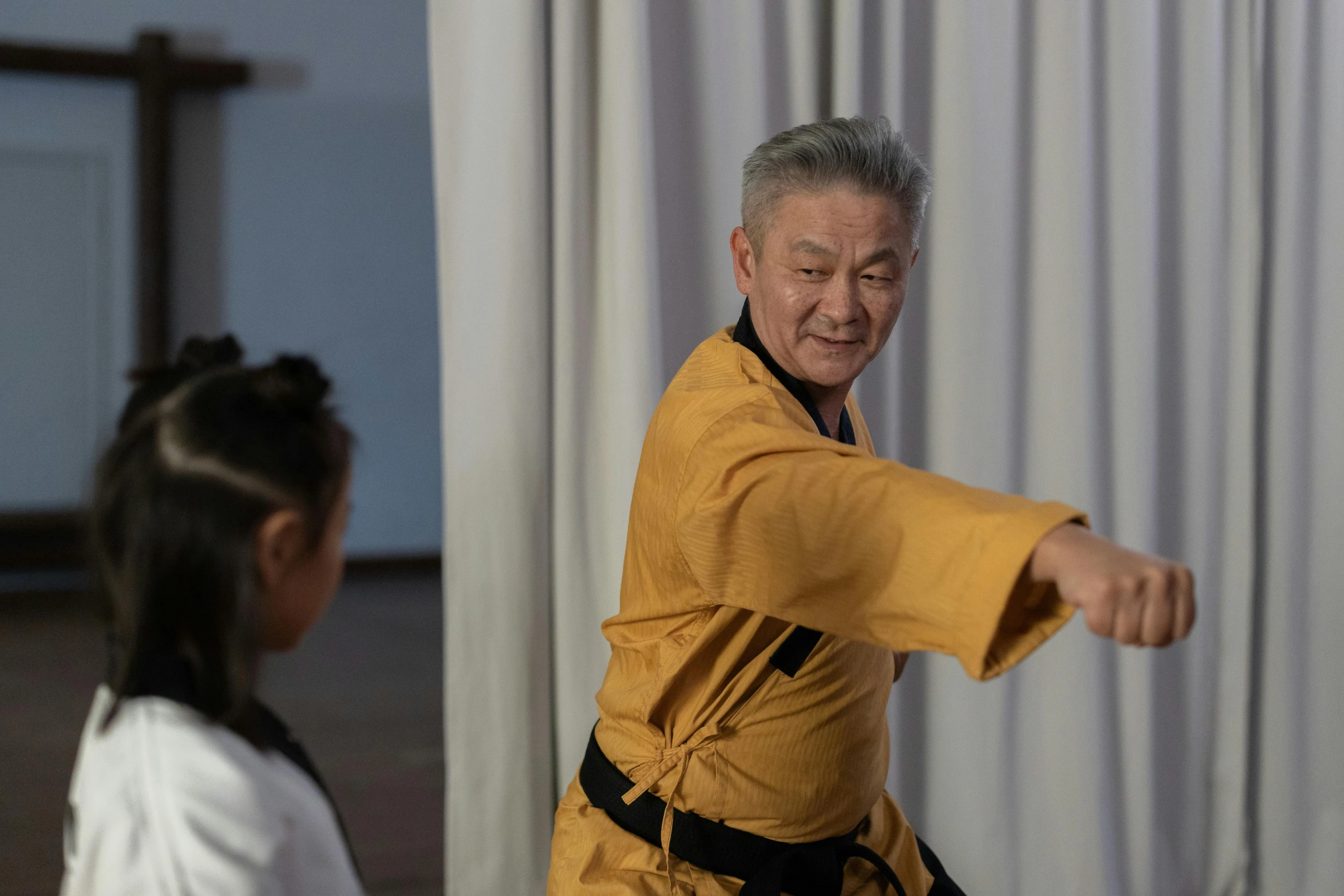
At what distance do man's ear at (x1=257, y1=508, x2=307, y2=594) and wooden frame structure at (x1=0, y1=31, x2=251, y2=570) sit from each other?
158 inches

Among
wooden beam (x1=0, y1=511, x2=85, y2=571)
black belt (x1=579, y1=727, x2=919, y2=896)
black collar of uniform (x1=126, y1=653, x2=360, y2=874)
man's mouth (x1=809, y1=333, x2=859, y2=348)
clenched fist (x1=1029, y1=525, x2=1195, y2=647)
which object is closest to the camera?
clenched fist (x1=1029, y1=525, x2=1195, y2=647)

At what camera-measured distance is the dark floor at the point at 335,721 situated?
2.29 m

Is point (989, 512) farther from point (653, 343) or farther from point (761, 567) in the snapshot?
point (653, 343)

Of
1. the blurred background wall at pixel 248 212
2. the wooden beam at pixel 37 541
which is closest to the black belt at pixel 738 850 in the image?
the blurred background wall at pixel 248 212

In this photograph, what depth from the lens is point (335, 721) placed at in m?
3.04

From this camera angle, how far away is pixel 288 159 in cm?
470

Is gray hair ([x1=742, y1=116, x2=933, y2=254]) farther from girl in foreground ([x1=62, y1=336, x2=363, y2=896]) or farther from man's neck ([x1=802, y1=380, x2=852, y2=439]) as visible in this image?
girl in foreground ([x1=62, y1=336, x2=363, y2=896])

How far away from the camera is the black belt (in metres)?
1.09

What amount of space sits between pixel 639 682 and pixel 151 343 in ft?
13.1

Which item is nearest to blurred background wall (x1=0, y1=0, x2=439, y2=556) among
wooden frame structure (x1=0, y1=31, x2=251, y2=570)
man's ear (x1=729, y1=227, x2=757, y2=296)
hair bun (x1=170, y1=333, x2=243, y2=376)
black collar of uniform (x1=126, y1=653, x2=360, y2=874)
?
wooden frame structure (x1=0, y1=31, x2=251, y2=570)

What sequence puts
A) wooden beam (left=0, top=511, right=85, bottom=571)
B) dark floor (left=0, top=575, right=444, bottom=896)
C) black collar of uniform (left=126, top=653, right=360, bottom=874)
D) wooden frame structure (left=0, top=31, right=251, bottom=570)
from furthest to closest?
wooden frame structure (left=0, top=31, right=251, bottom=570) → wooden beam (left=0, top=511, right=85, bottom=571) → dark floor (left=0, top=575, right=444, bottom=896) → black collar of uniform (left=126, top=653, right=360, bottom=874)

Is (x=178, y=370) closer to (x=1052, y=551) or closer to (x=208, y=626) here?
(x=208, y=626)

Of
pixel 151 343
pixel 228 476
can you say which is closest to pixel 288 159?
pixel 151 343

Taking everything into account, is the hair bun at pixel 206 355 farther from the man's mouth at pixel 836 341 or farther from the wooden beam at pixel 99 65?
the wooden beam at pixel 99 65
